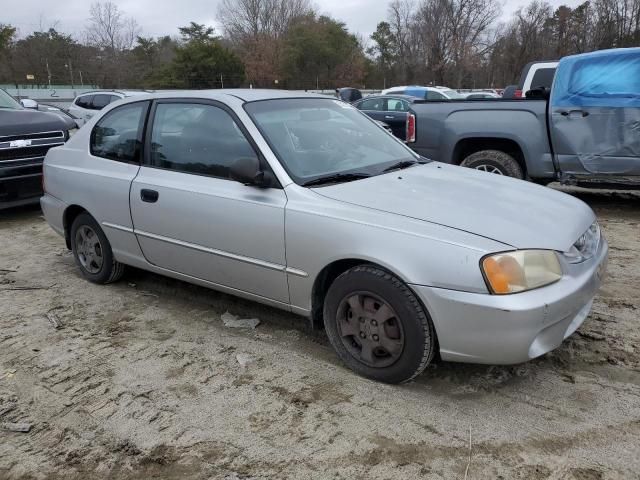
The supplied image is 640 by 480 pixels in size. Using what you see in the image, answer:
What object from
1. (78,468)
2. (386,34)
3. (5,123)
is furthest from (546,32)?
(78,468)

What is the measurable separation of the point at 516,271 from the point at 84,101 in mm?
17155

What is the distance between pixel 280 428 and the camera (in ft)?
8.84

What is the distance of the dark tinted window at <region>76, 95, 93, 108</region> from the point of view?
16844mm

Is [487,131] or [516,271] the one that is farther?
[487,131]

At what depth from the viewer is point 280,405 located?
9.47ft

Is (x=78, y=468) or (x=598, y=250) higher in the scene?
(x=598, y=250)

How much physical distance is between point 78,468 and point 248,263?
1445 millimetres

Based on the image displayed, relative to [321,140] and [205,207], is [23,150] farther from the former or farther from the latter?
[321,140]

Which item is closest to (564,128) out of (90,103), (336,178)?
(336,178)

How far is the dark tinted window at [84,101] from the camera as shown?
Result: 16.8 meters

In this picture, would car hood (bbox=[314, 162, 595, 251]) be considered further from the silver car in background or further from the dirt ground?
the dirt ground

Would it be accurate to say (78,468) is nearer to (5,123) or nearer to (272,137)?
(272,137)

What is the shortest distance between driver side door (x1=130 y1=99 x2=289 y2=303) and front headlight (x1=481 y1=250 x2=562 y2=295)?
1211 millimetres

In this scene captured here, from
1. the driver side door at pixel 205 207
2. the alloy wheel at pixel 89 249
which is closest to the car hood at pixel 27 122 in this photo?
the alloy wheel at pixel 89 249
